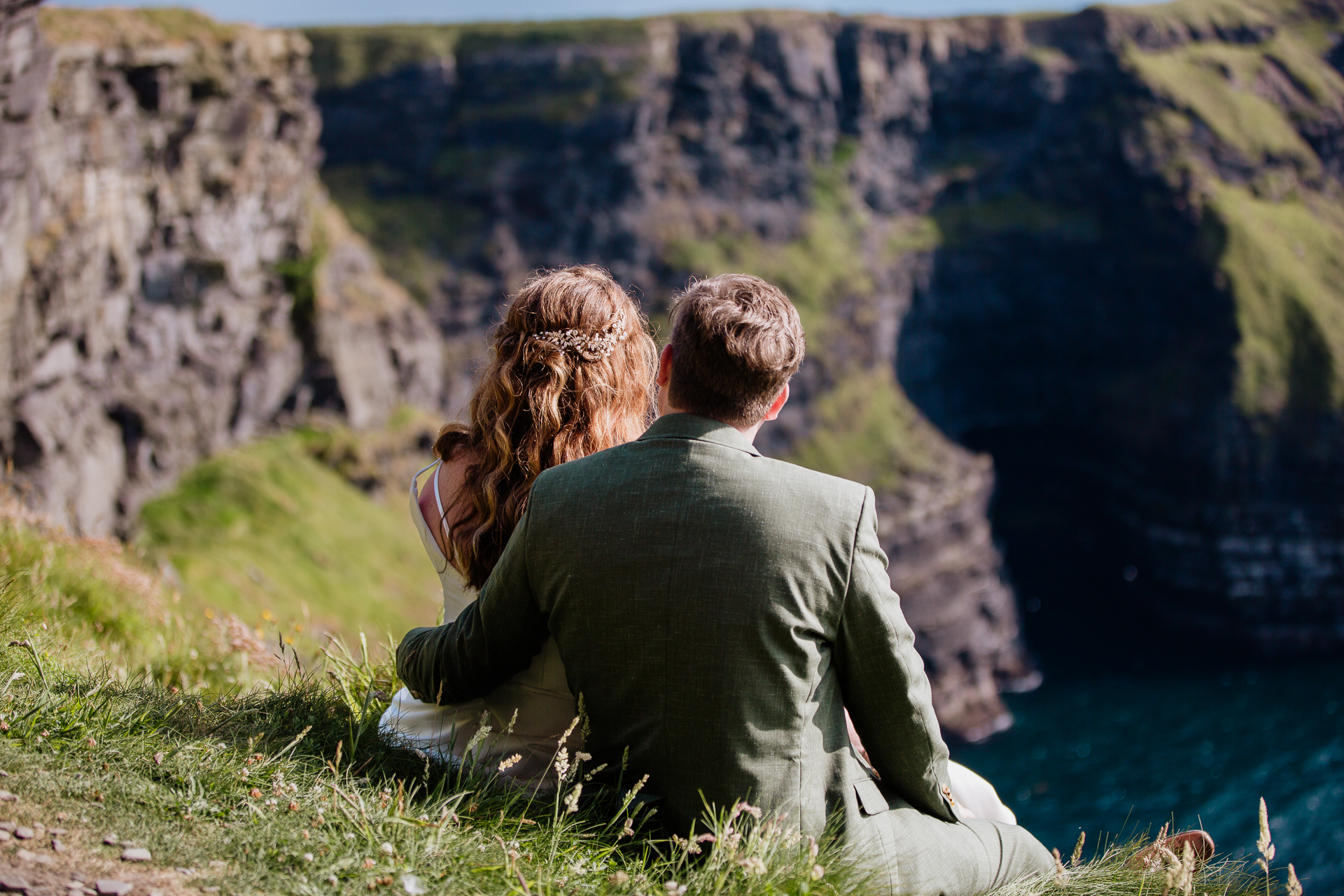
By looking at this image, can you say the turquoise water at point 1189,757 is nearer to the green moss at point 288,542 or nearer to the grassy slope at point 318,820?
the green moss at point 288,542

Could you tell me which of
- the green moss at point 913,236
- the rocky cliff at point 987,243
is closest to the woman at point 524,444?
the rocky cliff at point 987,243

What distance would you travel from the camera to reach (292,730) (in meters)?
4.31

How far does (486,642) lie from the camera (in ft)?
12.1

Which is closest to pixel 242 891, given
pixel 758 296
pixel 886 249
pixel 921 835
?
pixel 921 835

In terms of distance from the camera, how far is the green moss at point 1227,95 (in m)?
76.5

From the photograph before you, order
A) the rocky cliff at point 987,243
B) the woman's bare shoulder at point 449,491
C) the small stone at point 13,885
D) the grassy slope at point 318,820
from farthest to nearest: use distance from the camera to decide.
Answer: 1. the rocky cliff at point 987,243
2. the woman's bare shoulder at point 449,491
3. the grassy slope at point 318,820
4. the small stone at point 13,885

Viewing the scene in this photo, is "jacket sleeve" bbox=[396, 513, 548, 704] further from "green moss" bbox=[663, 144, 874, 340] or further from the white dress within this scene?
"green moss" bbox=[663, 144, 874, 340]

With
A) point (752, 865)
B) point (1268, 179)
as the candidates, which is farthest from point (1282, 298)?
point (752, 865)

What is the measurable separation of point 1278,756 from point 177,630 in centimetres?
5363

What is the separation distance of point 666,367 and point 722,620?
956 mm

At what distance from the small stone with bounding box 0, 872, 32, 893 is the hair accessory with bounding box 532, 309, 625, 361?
2.59 metres

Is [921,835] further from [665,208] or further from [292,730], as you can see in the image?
[665,208]

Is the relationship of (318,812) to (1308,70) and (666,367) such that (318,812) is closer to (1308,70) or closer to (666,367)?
(666,367)

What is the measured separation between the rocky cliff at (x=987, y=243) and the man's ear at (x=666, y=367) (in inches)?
2159
